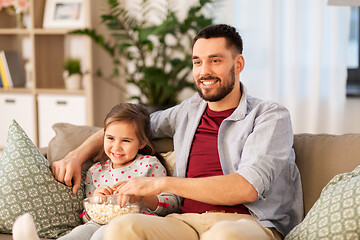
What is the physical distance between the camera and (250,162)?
6.10ft

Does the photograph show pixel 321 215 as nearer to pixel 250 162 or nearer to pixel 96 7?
pixel 250 162

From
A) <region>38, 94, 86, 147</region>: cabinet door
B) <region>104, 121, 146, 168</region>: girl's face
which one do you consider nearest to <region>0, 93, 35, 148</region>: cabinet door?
<region>38, 94, 86, 147</region>: cabinet door

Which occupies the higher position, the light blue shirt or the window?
the window

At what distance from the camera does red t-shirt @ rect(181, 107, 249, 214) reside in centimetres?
199

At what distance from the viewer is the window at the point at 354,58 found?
3836 millimetres

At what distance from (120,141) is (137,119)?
115 mm

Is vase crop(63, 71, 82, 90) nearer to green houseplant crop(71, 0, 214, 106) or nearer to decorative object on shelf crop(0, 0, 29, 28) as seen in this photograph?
green houseplant crop(71, 0, 214, 106)

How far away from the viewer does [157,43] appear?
4195 millimetres

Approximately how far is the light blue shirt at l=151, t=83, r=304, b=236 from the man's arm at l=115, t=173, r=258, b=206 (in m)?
0.04

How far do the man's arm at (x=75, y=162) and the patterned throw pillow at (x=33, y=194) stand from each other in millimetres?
30

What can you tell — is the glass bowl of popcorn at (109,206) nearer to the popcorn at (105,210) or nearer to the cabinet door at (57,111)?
the popcorn at (105,210)

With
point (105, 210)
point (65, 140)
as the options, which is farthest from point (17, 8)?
point (105, 210)

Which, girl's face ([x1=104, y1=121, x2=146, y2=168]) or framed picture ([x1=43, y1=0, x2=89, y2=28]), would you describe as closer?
girl's face ([x1=104, y1=121, x2=146, y2=168])

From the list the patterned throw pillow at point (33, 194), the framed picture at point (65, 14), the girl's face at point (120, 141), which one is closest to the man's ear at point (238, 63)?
the girl's face at point (120, 141)
